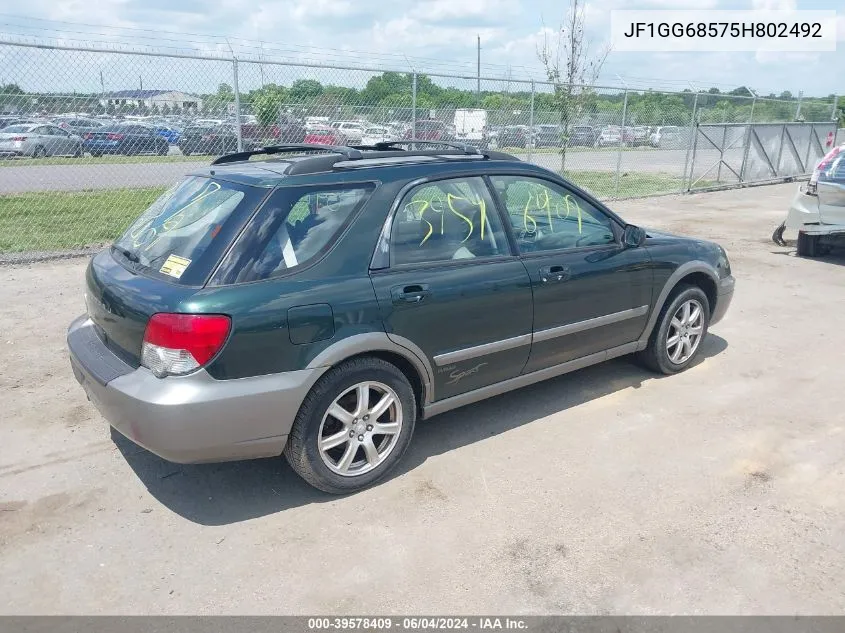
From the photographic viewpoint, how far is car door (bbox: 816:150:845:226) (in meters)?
8.54

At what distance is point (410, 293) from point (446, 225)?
1.76ft

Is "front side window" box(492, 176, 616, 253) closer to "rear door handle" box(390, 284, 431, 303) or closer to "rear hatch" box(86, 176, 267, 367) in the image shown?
"rear door handle" box(390, 284, 431, 303)

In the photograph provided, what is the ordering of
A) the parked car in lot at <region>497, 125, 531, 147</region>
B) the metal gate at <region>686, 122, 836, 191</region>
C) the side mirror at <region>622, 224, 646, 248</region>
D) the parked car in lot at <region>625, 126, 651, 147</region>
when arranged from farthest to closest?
the metal gate at <region>686, 122, 836, 191</region>
the parked car in lot at <region>625, 126, 651, 147</region>
the parked car in lot at <region>497, 125, 531, 147</region>
the side mirror at <region>622, 224, 646, 248</region>

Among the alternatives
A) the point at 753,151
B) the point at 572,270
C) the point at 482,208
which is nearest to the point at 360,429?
the point at 482,208

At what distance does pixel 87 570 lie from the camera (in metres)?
2.84

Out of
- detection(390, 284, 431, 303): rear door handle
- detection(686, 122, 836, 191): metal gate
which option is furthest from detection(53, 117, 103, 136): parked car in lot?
detection(686, 122, 836, 191): metal gate

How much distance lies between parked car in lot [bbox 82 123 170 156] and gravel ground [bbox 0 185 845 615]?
444 cm

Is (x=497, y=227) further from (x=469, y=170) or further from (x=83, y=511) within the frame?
(x=83, y=511)

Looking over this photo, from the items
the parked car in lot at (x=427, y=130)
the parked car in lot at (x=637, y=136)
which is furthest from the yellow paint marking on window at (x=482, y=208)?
the parked car in lot at (x=637, y=136)

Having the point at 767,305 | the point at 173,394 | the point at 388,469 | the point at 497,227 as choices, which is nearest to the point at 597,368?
the point at 497,227

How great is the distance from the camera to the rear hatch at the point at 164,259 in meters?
3.03

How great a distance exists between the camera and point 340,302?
3.18 meters

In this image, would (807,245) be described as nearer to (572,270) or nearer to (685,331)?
(685,331)

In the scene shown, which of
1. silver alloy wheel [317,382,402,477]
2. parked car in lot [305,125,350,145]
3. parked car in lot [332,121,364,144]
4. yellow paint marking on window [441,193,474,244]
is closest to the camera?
silver alloy wheel [317,382,402,477]
